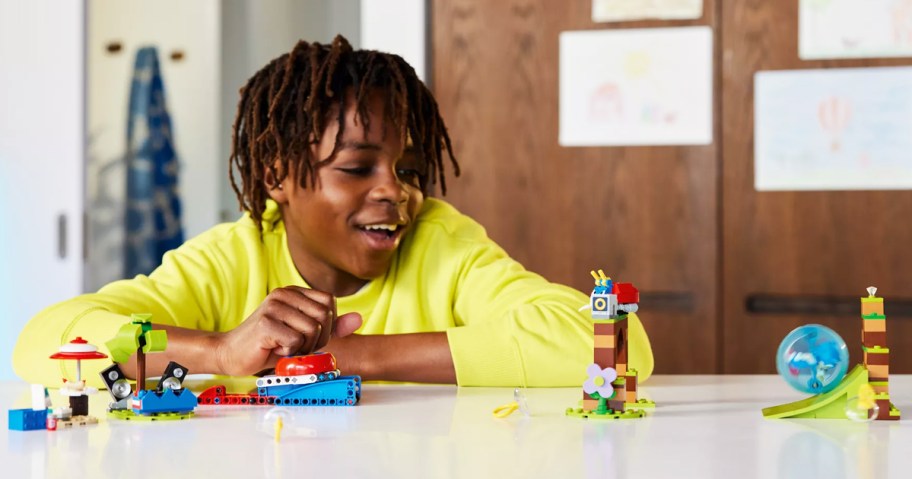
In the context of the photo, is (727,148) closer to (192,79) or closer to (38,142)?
(192,79)

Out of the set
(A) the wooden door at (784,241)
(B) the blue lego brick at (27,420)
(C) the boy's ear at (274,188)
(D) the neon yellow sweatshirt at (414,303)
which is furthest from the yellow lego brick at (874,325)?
(A) the wooden door at (784,241)

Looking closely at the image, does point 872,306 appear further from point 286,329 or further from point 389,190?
point 389,190

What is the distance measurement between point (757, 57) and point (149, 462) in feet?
7.21

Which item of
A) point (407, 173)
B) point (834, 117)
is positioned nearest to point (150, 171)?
point (407, 173)

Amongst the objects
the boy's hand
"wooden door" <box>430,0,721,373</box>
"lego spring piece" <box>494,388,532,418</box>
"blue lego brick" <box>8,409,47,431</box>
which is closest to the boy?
the boy's hand

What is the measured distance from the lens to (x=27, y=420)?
0.94 m

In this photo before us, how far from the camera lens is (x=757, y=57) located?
2.70 metres

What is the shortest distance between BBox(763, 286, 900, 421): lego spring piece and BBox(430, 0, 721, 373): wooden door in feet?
5.75

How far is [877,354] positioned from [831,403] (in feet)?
0.19

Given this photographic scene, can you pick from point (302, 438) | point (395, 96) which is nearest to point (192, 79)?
point (395, 96)

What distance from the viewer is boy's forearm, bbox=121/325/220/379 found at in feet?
4.08

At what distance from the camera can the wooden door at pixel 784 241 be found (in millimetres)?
2670

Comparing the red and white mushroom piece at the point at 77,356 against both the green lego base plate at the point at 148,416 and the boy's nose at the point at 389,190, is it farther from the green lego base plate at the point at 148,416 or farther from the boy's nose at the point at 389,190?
the boy's nose at the point at 389,190

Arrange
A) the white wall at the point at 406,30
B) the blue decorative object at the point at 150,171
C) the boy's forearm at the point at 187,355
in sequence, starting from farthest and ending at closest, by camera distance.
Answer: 1. the blue decorative object at the point at 150,171
2. the white wall at the point at 406,30
3. the boy's forearm at the point at 187,355
